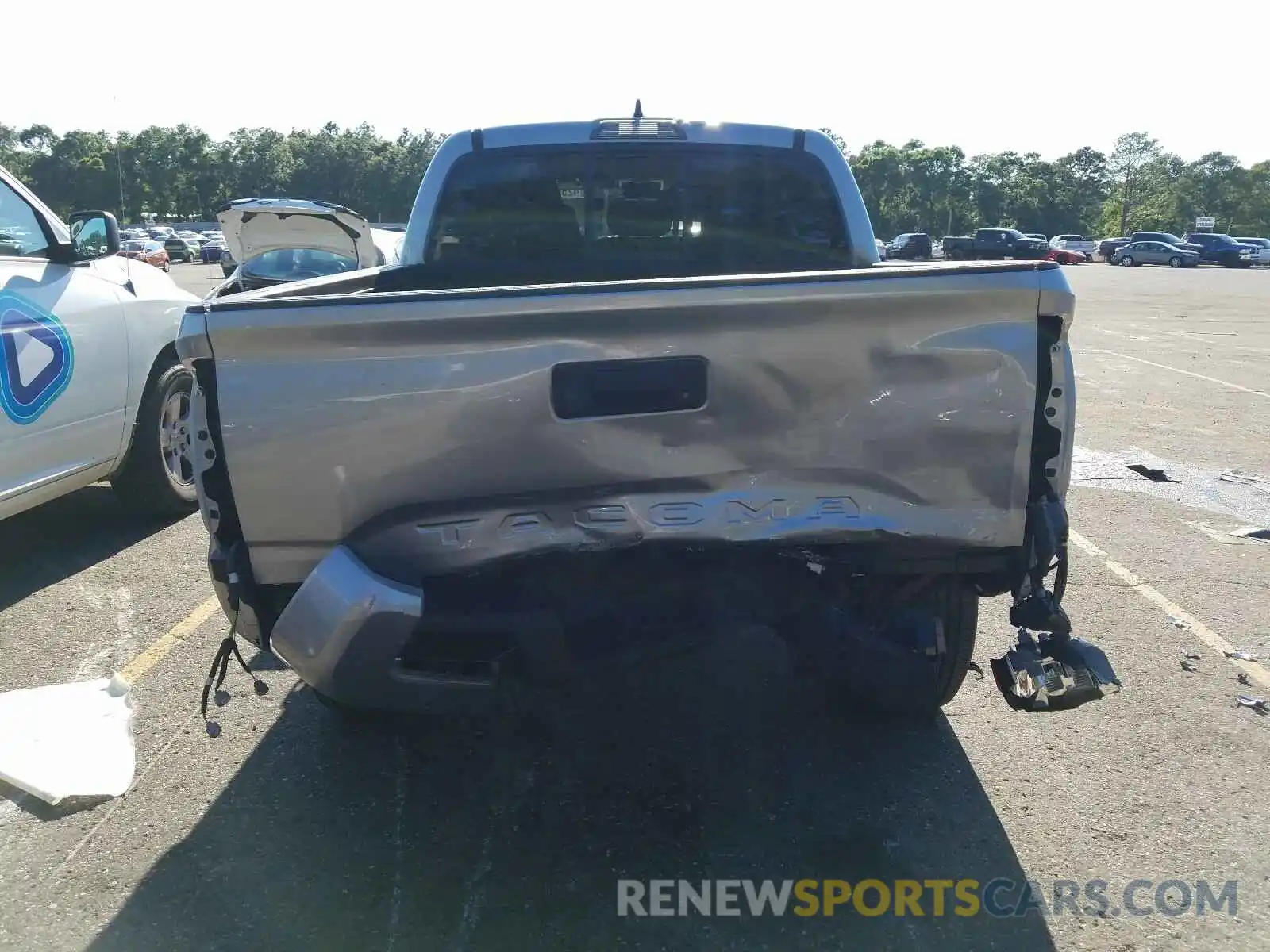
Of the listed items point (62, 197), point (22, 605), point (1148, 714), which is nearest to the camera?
point (1148, 714)

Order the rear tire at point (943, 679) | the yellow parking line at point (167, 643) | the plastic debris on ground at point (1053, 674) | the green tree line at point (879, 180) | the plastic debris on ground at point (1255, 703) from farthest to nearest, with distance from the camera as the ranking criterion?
the green tree line at point (879, 180) → the yellow parking line at point (167, 643) → the plastic debris on ground at point (1255, 703) → the rear tire at point (943, 679) → the plastic debris on ground at point (1053, 674)

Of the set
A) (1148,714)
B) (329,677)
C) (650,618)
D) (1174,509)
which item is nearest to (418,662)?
(329,677)

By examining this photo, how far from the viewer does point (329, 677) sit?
8.16 ft

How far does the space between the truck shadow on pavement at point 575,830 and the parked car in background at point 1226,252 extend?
56951mm

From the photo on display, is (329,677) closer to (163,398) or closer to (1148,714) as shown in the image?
(1148,714)

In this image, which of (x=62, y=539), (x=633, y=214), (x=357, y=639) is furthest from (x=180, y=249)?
(x=357, y=639)

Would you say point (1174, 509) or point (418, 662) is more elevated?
point (418, 662)

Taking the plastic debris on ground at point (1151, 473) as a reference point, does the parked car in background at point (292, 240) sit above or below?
above

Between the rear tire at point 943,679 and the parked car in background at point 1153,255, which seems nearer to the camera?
the rear tire at point 943,679

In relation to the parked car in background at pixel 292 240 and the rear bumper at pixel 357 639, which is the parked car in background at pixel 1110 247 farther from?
the rear bumper at pixel 357 639

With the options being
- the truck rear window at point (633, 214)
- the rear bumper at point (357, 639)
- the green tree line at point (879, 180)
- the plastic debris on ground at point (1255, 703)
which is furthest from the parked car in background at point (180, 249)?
the plastic debris on ground at point (1255, 703)

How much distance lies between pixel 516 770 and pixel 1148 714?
239cm

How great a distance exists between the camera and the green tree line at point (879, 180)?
85.6 m

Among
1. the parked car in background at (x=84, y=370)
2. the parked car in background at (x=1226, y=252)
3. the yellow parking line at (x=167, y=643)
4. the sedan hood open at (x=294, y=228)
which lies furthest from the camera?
the parked car in background at (x=1226, y=252)
